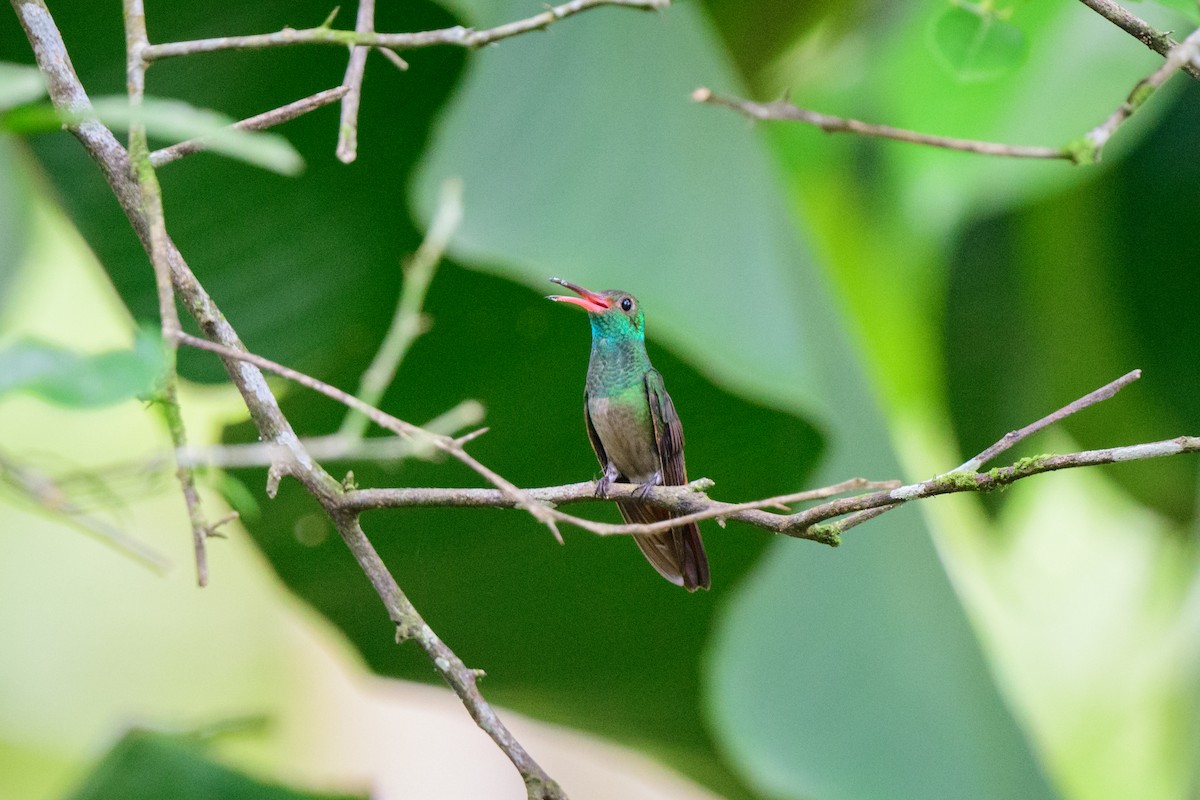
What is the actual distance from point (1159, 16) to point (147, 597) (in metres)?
2.86

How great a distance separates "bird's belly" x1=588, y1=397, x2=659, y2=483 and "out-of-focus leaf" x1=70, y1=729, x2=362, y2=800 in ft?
2.31

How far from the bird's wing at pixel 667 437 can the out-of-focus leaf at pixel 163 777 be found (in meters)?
0.75

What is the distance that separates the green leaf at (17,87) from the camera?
0.39 metres

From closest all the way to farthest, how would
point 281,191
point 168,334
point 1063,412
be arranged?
point 168,334 < point 1063,412 < point 281,191

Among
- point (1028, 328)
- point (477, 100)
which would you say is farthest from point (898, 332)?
point (477, 100)

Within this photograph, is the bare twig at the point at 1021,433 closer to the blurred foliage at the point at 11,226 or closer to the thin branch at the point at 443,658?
the thin branch at the point at 443,658

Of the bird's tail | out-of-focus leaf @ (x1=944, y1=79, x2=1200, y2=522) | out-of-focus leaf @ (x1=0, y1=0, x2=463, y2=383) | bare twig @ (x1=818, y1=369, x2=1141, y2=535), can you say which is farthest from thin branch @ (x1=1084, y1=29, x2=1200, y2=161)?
out-of-focus leaf @ (x1=944, y1=79, x2=1200, y2=522)

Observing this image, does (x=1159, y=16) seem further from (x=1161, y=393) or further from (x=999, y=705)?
(x=999, y=705)

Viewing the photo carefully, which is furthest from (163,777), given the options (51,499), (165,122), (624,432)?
(165,122)

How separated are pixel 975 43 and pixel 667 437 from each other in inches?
27.6

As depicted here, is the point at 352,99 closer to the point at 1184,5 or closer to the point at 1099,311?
the point at 1184,5

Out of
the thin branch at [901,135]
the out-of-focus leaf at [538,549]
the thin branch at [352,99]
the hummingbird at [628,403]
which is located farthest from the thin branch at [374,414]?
the out-of-focus leaf at [538,549]

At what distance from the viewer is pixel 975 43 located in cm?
86

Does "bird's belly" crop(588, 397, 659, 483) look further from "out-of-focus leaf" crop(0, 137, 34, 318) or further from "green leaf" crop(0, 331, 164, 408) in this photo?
"out-of-focus leaf" crop(0, 137, 34, 318)
